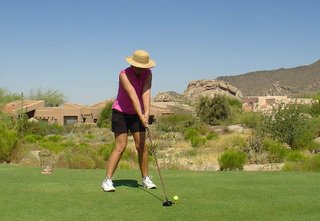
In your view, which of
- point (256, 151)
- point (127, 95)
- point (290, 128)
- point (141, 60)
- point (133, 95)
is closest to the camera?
point (133, 95)

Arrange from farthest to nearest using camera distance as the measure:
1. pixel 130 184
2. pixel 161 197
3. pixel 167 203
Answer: pixel 130 184 → pixel 161 197 → pixel 167 203

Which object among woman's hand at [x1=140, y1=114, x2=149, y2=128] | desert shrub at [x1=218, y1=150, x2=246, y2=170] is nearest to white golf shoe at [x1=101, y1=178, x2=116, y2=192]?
woman's hand at [x1=140, y1=114, x2=149, y2=128]

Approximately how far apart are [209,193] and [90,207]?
70.7 inches

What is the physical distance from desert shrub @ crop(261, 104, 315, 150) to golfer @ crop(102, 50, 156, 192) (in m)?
19.4

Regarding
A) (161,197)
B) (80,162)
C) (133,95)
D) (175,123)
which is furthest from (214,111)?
(161,197)

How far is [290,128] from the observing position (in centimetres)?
2625

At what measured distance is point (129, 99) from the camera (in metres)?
7.54

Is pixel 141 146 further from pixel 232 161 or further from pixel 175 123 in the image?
pixel 175 123

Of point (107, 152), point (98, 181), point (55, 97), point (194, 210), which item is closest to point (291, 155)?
point (107, 152)

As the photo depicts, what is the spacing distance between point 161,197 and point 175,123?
147 ft

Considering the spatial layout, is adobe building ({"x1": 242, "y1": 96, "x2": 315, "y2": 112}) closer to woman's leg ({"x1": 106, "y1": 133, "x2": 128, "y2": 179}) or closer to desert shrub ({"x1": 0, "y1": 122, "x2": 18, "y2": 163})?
desert shrub ({"x1": 0, "y1": 122, "x2": 18, "y2": 163})

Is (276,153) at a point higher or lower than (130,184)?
lower

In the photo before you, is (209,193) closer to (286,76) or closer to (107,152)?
(107,152)

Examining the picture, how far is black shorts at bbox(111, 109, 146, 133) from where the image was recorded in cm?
754
